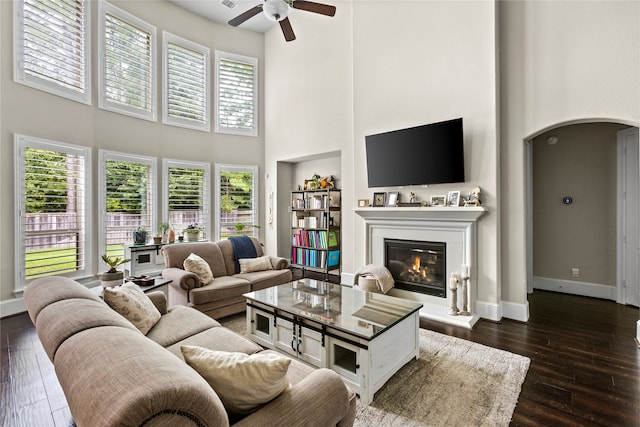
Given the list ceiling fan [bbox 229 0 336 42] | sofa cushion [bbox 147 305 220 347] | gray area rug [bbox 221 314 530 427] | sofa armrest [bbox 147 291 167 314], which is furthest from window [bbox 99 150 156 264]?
gray area rug [bbox 221 314 530 427]

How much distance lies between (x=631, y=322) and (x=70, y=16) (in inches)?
326

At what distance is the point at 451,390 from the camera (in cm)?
225

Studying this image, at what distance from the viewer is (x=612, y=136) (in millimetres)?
4211

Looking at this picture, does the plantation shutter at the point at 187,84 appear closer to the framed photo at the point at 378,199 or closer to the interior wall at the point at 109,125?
the interior wall at the point at 109,125

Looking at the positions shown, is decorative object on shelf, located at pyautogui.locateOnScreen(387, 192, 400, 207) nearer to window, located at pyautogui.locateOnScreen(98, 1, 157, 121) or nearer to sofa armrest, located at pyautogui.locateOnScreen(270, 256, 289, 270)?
sofa armrest, located at pyautogui.locateOnScreen(270, 256, 289, 270)

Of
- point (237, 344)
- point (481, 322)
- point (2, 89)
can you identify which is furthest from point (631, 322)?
point (2, 89)

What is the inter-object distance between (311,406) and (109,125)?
218 inches

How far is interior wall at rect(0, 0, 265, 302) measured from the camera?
12.5ft

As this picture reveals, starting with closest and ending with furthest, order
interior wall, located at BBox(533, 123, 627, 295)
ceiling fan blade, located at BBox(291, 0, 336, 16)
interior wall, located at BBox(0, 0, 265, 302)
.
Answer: ceiling fan blade, located at BBox(291, 0, 336, 16) → interior wall, located at BBox(0, 0, 265, 302) → interior wall, located at BBox(533, 123, 627, 295)

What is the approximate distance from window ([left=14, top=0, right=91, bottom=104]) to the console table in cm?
418

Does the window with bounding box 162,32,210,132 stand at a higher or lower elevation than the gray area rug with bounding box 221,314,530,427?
higher

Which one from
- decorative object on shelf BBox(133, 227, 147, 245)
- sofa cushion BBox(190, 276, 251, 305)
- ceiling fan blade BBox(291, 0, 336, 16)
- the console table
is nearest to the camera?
the console table

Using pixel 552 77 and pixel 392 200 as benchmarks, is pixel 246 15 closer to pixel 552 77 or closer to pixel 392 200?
pixel 392 200

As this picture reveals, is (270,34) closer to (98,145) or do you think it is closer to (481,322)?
(98,145)
